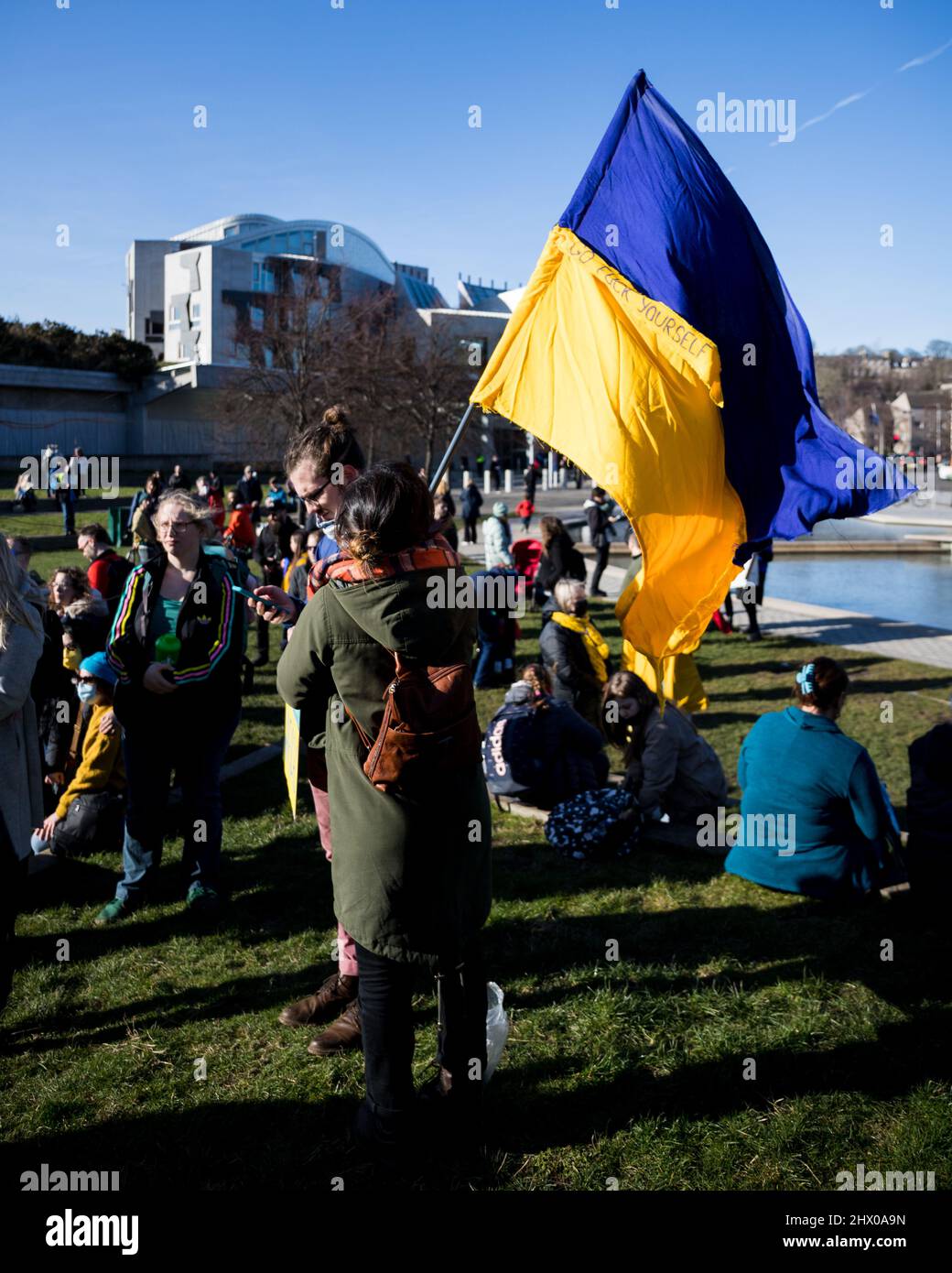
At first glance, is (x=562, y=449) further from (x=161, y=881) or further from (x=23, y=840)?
(x=161, y=881)

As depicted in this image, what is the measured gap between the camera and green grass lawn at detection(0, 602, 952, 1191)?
321 cm

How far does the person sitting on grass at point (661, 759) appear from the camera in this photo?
5.99 metres

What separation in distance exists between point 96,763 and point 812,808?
3934 mm

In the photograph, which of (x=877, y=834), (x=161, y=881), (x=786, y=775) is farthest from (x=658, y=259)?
(x=161, y=881)

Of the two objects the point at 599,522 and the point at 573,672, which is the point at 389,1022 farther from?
the point at 599,522

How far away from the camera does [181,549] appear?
4910 millimetres

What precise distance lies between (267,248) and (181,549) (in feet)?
264

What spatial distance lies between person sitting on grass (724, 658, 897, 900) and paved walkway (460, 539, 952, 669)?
727 centimetres

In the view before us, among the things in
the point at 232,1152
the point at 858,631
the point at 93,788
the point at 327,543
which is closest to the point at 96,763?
the point at 93,788

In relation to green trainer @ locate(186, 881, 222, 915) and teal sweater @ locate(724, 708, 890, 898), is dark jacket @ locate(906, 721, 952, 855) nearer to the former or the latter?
teal sweater @ locate(724, 708, 890, 898)

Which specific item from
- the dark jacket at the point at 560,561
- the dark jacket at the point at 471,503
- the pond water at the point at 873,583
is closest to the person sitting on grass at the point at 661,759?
the dark jacket at the point at 560,561

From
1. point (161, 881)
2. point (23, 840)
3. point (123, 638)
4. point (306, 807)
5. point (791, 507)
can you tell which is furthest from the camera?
point (306, 807)

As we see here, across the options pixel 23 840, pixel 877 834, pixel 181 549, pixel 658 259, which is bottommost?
pixel 877 834

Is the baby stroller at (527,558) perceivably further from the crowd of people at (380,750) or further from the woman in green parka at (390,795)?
the woman in green parka at (390,795)
